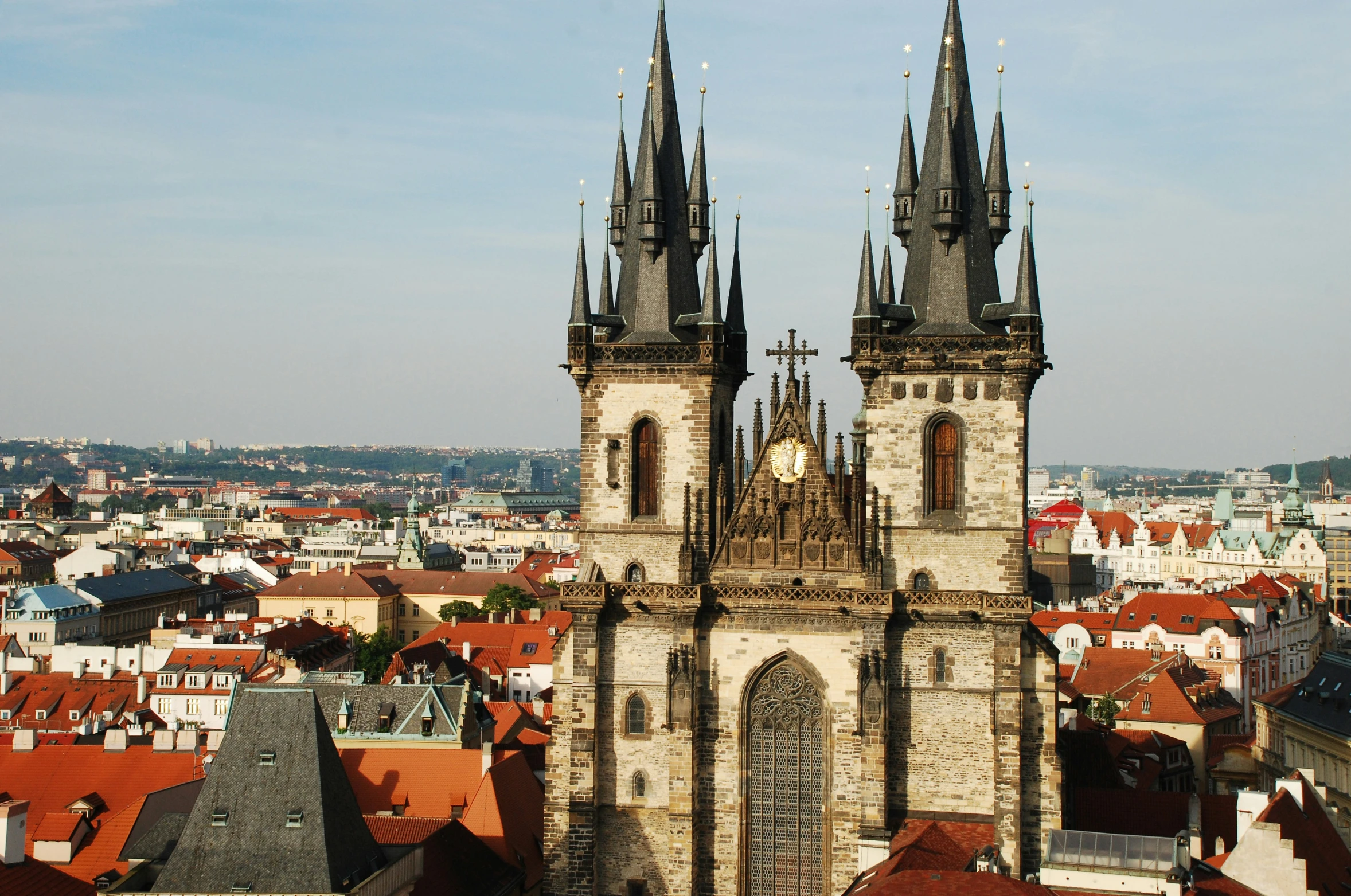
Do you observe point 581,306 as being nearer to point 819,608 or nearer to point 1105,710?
point 819,608

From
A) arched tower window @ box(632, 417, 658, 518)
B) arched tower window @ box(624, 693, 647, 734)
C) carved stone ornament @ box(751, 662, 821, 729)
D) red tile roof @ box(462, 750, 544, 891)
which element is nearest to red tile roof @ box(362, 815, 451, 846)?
red tile roof @ box(462, 750, 544, 891)

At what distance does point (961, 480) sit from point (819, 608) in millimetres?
5518

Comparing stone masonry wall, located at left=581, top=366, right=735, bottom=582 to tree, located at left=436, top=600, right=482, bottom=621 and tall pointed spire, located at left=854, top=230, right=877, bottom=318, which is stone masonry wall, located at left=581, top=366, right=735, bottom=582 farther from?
tree, located at left=436, top=600, right=482, bottom=621

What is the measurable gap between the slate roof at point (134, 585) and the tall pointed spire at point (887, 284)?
346 feet

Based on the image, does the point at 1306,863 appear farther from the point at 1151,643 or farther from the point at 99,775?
the point at 1151,643

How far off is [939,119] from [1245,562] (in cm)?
14677

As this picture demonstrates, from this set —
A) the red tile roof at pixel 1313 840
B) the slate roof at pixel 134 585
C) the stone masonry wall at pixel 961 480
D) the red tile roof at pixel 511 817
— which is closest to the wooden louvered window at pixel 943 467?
the stone masonry wall at pixel 961 480

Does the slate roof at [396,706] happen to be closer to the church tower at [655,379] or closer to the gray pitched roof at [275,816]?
the church tower at [655,379]

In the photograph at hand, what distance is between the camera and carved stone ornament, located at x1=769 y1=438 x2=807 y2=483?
47.6 m

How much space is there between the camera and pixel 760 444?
158 feet

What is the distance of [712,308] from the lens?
160 ft

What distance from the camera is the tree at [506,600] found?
143375 mm

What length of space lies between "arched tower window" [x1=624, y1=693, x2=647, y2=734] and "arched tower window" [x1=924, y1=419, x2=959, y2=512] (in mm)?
10130

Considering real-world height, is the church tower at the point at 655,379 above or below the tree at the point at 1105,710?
above
